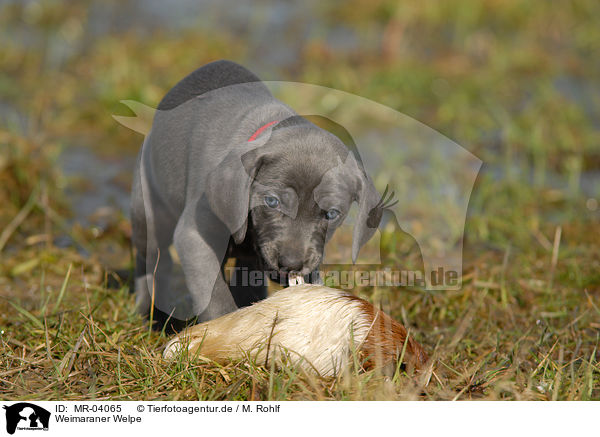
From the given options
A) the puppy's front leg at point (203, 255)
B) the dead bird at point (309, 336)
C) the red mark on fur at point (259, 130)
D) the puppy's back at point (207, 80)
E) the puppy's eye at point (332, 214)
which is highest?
the puppy's back at point (207, 80)

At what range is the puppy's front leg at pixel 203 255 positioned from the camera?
4.07 m

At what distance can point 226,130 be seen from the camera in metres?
4.30

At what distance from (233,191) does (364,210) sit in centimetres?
73

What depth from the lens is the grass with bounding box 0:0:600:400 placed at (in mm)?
3564

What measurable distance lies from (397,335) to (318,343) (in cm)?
40

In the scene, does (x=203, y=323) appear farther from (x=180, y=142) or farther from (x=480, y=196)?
(x=480, y=196)

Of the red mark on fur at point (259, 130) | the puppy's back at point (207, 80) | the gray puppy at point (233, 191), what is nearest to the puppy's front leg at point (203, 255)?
the gray puppy at point (233, 191)

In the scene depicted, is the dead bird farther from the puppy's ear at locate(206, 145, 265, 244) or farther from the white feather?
the puppy's ear at locate(206, 145, 265, 244)

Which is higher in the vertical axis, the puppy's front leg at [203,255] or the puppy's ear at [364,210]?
the puppy's ear at [364,210]

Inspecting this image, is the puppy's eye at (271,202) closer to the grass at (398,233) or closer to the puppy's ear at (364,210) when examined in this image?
the puppy's ear at (364,210)

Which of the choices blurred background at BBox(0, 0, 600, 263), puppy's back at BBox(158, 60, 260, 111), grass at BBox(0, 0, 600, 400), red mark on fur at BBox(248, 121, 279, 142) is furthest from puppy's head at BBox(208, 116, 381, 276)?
blurred background at BBox(0, 0, 600, 263)
